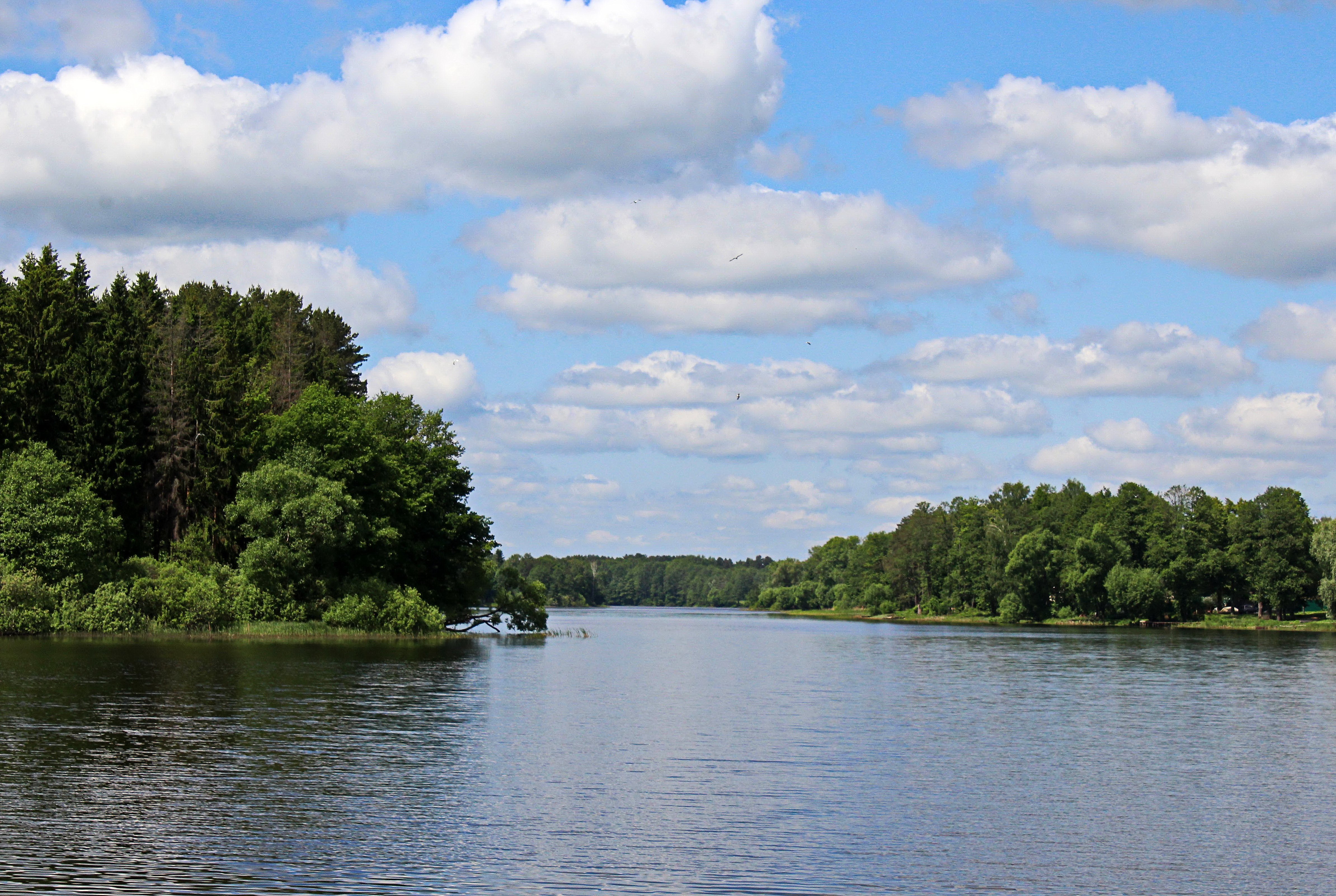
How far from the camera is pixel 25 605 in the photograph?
85188 mm

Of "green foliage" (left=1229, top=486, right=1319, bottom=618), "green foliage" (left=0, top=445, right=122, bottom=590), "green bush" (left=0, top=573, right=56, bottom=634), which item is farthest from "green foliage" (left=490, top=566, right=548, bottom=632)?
"green foliage" (left=1229, top=486, right=1319, bottom=618)

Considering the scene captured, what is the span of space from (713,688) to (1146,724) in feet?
77.6

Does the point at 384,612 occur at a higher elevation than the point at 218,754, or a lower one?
higher

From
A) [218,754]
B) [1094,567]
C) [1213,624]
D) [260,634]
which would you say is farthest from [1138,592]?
[218,754]

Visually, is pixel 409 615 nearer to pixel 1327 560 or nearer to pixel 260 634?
pixel 260 634

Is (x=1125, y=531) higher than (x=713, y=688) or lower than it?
higher

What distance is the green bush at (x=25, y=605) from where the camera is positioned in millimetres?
83750

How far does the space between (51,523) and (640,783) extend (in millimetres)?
66523

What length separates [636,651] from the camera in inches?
4141

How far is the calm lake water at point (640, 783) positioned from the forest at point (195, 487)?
60.9 ft

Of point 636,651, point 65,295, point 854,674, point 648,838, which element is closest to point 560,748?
point 648,838

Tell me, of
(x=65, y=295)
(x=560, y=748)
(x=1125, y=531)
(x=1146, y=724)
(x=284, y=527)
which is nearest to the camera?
(x=560, y=748)

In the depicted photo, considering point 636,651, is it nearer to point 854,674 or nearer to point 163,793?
point 854,674

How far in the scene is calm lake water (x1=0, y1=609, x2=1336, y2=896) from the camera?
2522 centimetres
